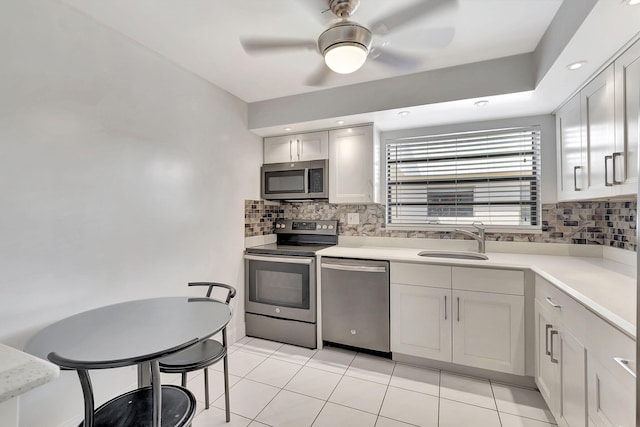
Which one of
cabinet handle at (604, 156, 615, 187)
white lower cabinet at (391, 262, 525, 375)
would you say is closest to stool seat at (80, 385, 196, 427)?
white lower cabinet at (391, 262, 525, 375)

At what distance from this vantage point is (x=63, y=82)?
160 centimetres

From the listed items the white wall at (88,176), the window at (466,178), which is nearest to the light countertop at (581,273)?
the window at (466,178)

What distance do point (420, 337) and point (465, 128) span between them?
194cm

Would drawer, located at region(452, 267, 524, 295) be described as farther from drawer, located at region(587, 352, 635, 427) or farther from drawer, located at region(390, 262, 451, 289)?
drawer, located at region(587, 352, 635, 427)

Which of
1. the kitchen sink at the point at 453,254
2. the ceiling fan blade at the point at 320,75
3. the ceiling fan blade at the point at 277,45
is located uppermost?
the ceiling fan blade at the point at 320,75

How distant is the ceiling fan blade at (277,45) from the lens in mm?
1520

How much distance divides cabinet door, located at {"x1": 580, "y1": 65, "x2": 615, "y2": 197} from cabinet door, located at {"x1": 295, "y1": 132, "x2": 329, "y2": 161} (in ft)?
6.56

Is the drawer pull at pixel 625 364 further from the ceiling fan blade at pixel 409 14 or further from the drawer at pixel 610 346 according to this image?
the ceiling fan blade at pixel 409 14

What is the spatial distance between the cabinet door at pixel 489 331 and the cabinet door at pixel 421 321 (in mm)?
78

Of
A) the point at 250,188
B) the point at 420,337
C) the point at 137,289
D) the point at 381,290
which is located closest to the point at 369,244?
the point at 381,290

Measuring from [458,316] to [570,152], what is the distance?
57.3 inches

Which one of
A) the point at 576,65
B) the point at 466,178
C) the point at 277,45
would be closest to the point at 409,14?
the point at 277,45

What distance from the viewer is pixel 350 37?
1439 mm

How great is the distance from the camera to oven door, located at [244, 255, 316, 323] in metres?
2.74
